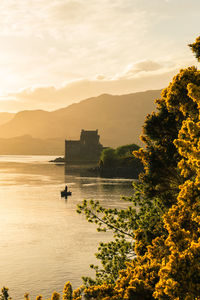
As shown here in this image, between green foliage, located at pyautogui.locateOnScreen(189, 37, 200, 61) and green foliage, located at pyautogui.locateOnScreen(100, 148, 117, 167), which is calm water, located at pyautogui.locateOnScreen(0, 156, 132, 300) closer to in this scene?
green foliage, located at pyautogui.locateOnScreen(189, 37, 200, 61)

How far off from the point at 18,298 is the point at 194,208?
86.6 ft

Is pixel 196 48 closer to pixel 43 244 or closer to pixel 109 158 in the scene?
pixel 43 244

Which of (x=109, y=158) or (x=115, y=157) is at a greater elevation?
(x=115, y=157)

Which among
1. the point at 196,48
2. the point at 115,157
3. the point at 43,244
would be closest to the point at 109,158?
the point at 115,157

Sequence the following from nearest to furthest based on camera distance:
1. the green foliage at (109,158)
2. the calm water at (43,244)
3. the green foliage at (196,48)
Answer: the green foliage at (196,48) → the calm water at (43,244) → the green foliage at (109,158)

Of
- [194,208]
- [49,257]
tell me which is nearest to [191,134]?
[194,208]

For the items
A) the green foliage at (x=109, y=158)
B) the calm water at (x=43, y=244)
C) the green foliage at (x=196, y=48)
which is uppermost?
the green foliage at (x=196, y=48)

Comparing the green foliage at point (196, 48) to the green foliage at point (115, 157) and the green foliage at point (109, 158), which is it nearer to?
the green foliage at point (115, 157)

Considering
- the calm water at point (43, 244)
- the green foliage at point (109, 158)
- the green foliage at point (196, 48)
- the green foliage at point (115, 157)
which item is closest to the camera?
the green foliage at point (196, 48)

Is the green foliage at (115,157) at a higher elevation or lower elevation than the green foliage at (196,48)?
lower

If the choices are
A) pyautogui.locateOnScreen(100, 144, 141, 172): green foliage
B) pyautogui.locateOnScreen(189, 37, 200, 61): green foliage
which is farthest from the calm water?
pyautogui.locateOnScreen(100, 144, 141, 172): green foliage

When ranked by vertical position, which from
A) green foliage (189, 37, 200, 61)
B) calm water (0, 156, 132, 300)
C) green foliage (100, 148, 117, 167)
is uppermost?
green foliage (189, 37, 200, 61)

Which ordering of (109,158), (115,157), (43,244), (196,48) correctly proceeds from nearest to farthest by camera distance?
(196,48) → (43,244) → (109,158) → (115,157)

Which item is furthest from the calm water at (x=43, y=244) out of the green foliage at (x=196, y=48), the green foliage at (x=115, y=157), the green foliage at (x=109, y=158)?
the green foliage at (x=109, y=158)
